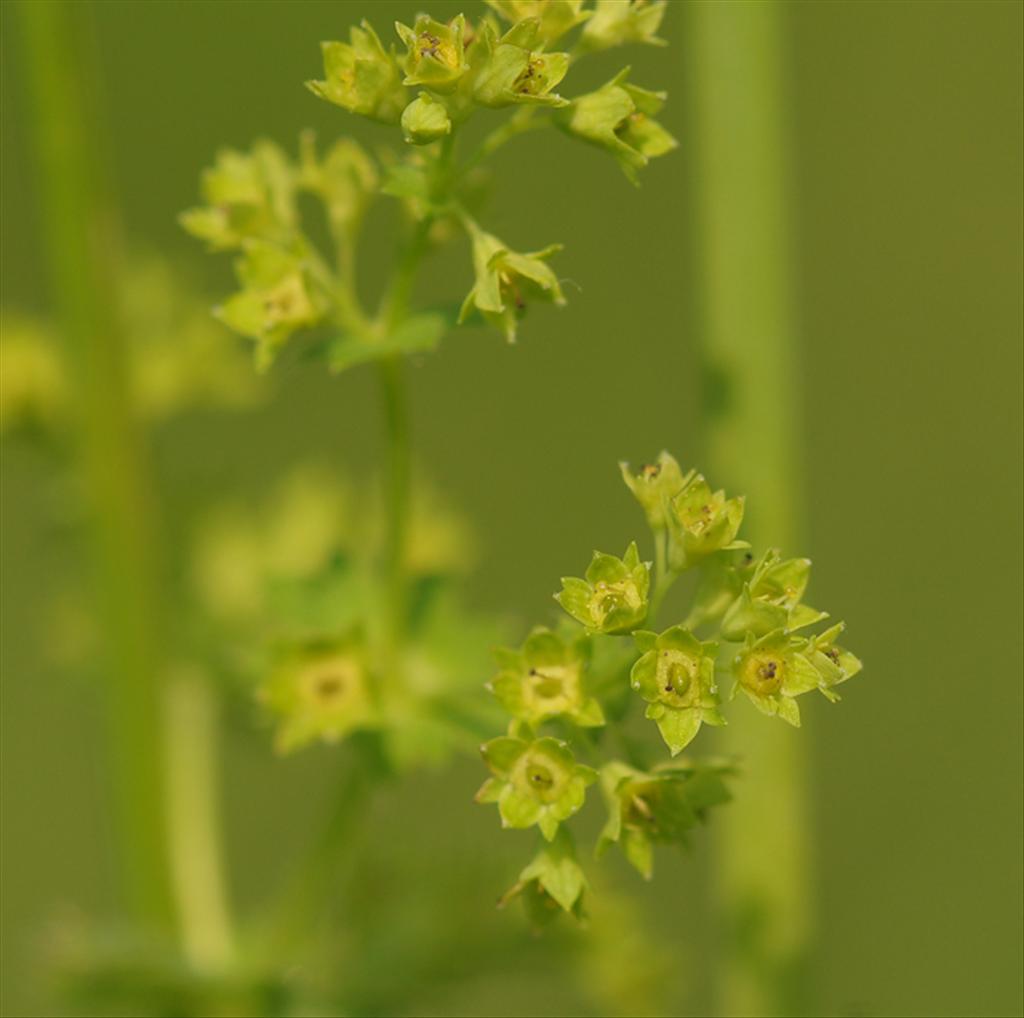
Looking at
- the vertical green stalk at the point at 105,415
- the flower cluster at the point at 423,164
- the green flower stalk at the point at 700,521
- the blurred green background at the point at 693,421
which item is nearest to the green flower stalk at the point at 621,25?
the flower cluster at the point at 423,164

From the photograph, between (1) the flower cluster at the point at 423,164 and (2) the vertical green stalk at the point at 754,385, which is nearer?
(1) the flower cluster at the point at 423,164

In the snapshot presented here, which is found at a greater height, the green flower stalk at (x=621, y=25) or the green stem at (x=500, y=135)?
the green flower stalk at (x=621, y=25)

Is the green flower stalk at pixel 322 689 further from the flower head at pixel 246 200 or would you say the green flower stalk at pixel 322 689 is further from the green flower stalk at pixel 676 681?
the green flower stalk at pixel 676 681

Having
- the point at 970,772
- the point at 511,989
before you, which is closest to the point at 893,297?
the point at 970,772

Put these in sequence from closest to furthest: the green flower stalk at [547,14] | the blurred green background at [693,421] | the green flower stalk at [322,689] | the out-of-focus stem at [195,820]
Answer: the green flower stalk at [547,14]
the green flower stalk at [322,689]
the out-of-focus stem at [195,820]
the blurred green background at [693,421]

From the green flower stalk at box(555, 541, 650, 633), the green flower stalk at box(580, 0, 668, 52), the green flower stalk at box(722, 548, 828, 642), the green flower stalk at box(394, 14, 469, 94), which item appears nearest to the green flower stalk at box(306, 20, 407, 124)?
the green flower stalk at box(394, 14, 469, 94)

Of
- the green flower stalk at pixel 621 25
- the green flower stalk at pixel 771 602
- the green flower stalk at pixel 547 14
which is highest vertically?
the green flower stalk at pixel 621 25

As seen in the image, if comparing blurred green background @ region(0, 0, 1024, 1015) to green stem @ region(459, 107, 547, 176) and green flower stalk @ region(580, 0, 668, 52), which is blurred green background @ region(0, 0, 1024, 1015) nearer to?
green flower stalk @ region(580, 0, 668, 52)

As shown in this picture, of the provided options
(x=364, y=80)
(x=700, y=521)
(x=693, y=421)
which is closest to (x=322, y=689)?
(x=700, y=521)
